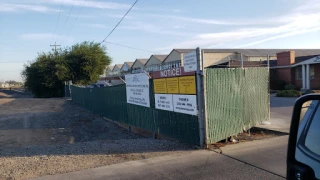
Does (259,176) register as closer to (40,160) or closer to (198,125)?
(198,125)

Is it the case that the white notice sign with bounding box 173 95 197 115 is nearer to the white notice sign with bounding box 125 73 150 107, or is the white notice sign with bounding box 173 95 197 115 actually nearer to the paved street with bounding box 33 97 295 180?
the paved street with bounding box 33 97 295 180

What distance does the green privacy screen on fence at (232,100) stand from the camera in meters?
8.32

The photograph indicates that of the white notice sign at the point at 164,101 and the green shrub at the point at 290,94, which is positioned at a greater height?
the white notice sign at the point at 164,101

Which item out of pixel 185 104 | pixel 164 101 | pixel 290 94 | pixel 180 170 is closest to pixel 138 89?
pixel 164 101

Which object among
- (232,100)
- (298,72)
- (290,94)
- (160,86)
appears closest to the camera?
Result: (232,100)

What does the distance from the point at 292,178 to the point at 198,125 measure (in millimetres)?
6049

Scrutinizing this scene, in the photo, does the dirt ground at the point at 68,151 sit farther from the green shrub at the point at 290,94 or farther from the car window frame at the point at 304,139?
the green shrub at the point at 290,94

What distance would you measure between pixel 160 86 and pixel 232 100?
2323 millimetres

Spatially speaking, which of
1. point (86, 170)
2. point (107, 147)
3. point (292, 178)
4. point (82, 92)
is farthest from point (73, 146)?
point (82, 92)

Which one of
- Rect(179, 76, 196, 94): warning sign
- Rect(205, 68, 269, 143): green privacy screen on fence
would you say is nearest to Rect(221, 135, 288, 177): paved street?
Rect(205, 68, 269, 143): green privacy screen on fence

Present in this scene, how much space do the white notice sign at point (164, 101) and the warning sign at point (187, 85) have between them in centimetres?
64

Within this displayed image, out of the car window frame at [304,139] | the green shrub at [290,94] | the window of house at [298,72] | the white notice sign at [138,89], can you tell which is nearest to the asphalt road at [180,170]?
the white notice sign at [138,89]

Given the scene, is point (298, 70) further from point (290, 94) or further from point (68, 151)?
point (68, 151)

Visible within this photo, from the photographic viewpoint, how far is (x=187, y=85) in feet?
28.0
